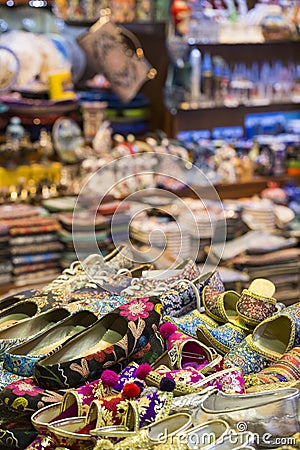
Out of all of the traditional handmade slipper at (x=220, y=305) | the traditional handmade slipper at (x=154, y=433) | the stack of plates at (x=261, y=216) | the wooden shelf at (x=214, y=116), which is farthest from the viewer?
the wooden shelf at (x=214, y=116)

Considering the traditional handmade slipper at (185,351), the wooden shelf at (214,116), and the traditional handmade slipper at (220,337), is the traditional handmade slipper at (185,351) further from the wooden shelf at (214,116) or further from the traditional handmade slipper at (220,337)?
the wooden shelf at (214,116)

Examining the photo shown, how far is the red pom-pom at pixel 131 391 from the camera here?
1.19 metres

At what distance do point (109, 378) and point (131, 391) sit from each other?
0.20 ft

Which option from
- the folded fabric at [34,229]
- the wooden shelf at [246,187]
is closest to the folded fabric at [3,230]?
the folded fabric at [34,229]

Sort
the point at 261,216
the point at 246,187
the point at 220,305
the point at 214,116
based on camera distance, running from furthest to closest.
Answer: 1. the point at 214,116
2. the point at 246,187
3. the point at 261,216
4. the point at 220,305

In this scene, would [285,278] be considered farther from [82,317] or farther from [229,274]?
[82,317]

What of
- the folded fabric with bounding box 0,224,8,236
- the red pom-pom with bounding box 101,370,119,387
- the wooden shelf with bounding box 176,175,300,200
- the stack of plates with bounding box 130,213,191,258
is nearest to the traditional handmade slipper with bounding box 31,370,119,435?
the red pom-pom with bounding box 101,370,119,387

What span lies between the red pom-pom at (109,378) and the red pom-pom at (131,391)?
0.04 meters

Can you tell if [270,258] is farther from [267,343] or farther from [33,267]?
[267,343]

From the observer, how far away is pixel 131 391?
119 centimetres

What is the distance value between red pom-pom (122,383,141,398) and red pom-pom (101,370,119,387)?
45 mm

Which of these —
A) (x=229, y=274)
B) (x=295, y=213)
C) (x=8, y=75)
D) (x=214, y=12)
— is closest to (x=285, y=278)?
(x=229, y=274)

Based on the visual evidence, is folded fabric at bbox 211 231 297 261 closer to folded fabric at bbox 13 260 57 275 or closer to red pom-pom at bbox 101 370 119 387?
folded fabric at bbox 13 260 57 275

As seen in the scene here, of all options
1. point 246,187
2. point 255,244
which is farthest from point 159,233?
point 246,187
